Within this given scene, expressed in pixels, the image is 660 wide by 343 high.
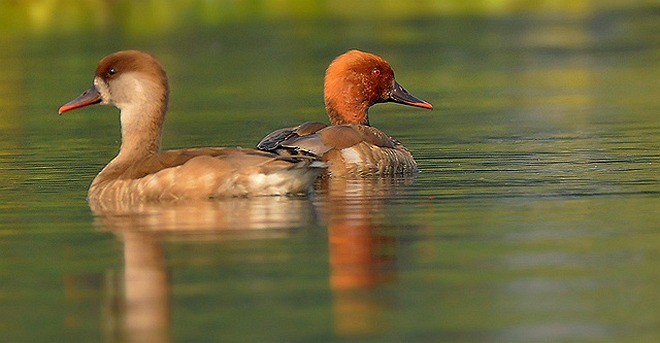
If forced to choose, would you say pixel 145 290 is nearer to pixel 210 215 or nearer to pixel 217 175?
pixel 210 215

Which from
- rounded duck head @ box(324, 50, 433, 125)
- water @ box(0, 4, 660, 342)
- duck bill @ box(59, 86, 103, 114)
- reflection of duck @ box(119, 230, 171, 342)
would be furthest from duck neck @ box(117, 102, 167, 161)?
rounded duck head @ box(324, 50, 433, 125)

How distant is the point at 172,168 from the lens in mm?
10953

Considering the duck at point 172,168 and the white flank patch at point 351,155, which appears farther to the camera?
the white flank patch at point 351,155

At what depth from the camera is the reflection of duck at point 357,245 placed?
7.23 meters

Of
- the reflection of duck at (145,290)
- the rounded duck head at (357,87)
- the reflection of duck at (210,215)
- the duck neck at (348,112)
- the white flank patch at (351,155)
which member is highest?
the rounded duck head at (357,87)

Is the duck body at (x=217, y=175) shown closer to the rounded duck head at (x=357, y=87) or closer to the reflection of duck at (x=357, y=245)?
the reflection of duck at (x=357, y=245)

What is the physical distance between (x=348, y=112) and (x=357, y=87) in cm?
24

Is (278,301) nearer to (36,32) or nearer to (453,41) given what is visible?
(453,41)

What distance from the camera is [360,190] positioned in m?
11.9

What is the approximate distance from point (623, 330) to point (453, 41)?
24.8 m

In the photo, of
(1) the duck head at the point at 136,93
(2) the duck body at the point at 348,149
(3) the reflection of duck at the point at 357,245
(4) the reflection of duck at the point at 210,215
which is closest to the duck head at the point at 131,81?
(1) the duck head at the point at 136,93

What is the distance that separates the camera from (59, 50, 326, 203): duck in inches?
428

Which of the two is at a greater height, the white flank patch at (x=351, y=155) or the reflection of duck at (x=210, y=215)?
the white flank patch at (x=351, y=155)

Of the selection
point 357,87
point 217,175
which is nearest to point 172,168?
point 217,175
